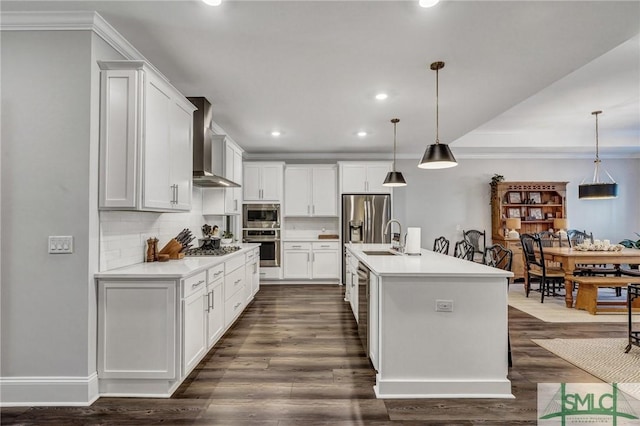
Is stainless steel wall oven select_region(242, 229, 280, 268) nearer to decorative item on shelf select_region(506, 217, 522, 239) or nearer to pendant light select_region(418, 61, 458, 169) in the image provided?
pendant light select_region(418, 61, 458, 169)

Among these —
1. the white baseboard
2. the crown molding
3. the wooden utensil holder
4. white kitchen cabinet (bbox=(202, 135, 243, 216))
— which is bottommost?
the white baseboard

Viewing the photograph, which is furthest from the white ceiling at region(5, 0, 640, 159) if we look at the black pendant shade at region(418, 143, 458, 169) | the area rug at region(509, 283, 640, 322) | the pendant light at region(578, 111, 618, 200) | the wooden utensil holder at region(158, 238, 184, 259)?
the area rug at region(509, 283, 640, 322)

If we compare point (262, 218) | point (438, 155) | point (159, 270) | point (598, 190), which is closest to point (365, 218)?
point (262, 218)

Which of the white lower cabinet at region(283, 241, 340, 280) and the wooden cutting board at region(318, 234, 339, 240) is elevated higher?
the wooden cutting board at region(318, 234, 339, 240)

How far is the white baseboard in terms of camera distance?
7.54ft

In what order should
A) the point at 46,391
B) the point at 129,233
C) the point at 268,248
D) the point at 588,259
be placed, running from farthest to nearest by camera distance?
the point at 268,248
the point at 588,259
the point at 129,233
the point at 46,391

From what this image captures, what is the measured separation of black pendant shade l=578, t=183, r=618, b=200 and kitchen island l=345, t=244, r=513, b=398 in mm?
4511

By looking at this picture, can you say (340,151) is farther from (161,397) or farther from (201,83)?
(161,397)

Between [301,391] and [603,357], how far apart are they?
284 centimetres

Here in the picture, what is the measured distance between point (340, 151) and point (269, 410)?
547cm

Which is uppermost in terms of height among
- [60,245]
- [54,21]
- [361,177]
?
[54,21]

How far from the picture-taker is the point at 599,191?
5.53m

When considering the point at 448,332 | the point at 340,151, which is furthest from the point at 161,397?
the point at 340,151

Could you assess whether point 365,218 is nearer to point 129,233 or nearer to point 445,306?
point 445,306
